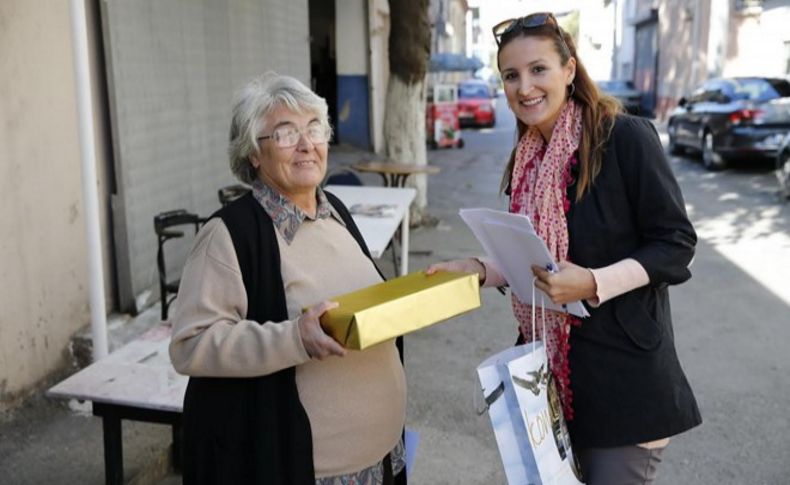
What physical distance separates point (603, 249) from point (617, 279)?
0.11 metres

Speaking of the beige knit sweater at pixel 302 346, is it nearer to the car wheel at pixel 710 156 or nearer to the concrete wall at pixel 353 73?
the car wheel at pixel 710 156

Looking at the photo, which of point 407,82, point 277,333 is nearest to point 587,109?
point 277,333

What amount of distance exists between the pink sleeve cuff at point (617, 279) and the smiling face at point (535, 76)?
16.1 inches

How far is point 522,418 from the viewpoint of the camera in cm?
173

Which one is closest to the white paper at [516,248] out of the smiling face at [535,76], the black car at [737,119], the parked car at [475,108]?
the smiling face at [535,76]

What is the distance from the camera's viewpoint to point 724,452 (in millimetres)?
3811

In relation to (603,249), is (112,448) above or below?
below

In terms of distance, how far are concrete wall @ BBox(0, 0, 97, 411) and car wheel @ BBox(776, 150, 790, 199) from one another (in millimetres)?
9301

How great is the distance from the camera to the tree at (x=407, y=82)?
27.2 ft

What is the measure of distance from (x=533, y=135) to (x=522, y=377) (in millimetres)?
638

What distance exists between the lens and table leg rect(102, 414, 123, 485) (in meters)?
2.91

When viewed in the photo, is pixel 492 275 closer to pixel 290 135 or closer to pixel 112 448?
pixel 290 135

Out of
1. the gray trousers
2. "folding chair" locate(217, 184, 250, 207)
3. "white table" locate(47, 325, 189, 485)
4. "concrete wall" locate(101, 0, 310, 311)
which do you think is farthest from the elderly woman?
"folding chair" locate(217, 184, 250, 207)

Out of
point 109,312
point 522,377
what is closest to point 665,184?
point 522,377
